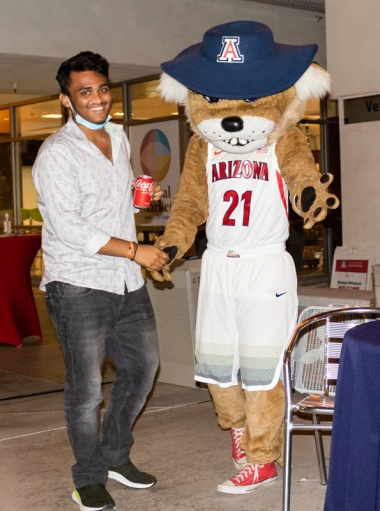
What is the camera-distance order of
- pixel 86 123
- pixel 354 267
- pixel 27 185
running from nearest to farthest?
pixel 86 123 → pixel 354 267 → pixel 27 185

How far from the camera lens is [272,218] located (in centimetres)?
361

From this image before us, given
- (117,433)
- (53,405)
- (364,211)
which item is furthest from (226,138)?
(364,211)

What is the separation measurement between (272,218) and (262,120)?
439mm

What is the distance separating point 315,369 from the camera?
350cm

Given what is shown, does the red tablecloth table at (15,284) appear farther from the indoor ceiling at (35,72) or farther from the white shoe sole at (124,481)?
the white shoe sole at (124,481)

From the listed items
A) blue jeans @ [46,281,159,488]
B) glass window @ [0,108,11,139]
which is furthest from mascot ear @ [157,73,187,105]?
glass window @ [0,108,11,139]

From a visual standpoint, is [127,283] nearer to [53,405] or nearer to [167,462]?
[167,462]

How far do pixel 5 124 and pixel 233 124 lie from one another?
1115 cm

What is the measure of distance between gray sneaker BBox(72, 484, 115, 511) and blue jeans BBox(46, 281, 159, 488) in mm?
28

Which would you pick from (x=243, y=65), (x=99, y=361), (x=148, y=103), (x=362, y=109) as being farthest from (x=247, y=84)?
(x=148, y=103)

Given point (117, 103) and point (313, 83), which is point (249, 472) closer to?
point (313, 83)

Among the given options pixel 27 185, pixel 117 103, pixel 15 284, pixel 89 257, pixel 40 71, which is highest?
pixel 40 71

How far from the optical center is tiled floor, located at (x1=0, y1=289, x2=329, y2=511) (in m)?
3.54

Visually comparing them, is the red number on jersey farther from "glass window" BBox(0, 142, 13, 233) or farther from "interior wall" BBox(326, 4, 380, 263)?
"glass window" BBox(0, 142, 13, 233)
